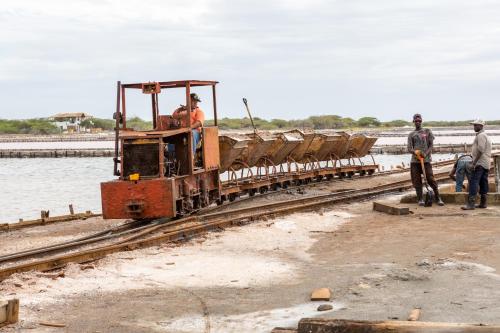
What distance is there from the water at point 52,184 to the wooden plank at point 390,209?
61.9ft

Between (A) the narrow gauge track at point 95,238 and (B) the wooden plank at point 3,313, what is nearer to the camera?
(B) the wooden plank at point 3,313

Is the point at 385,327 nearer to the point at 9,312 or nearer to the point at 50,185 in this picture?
the point at 9,312

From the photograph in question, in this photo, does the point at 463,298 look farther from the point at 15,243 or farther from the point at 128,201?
the point at 15,243

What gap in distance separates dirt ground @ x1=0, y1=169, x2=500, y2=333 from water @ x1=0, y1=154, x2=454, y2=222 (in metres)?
21.3

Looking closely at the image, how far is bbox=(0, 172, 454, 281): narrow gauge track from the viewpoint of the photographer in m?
9.84

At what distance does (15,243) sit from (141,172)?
2.69m

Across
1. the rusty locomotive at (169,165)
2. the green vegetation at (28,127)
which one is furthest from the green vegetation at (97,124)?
the rusty locomotive at (169,165)

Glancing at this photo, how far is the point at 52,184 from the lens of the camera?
54781mm

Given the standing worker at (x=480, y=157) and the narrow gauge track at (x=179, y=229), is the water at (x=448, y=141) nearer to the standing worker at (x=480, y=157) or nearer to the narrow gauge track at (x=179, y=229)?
the narrow gauge track at (x=179, y=229)

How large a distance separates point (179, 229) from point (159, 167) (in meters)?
1.80

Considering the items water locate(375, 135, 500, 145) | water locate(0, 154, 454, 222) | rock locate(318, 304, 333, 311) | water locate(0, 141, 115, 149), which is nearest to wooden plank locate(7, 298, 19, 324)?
rock locate(318, 304, 333, 311)

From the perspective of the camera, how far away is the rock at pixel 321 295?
308 inches

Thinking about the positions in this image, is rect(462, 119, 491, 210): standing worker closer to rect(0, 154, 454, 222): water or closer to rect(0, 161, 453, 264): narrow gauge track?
rect(0, 161, 453, 264): narrow gauge track

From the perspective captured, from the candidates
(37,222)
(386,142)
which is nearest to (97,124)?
(386,142)
